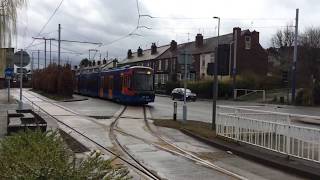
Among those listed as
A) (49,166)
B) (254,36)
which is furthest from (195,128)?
(254,36)

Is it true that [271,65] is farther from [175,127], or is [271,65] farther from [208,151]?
[208,151]

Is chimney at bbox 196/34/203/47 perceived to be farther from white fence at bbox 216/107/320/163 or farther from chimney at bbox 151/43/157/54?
white fence at bbox 216/107/320/163

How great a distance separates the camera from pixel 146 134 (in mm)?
19891

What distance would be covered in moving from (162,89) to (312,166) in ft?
266

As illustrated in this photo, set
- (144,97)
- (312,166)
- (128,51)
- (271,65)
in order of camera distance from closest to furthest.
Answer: (312,166) → (144,97) → (271,65) → (128,51)

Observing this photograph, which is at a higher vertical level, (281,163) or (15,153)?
(15,153)

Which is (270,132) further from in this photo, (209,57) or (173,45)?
(173,45)

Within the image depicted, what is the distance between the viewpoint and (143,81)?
41.2 m

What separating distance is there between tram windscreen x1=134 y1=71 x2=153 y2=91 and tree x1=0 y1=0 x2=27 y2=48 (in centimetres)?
3037

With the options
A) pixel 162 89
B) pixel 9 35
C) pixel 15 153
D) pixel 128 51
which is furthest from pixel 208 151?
pixel 128 51

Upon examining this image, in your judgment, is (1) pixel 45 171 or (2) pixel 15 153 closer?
(1) pixel 45 171

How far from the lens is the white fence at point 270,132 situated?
11734mm

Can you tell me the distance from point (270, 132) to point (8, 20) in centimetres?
696

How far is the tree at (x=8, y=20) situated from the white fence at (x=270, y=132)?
21.2 ft
